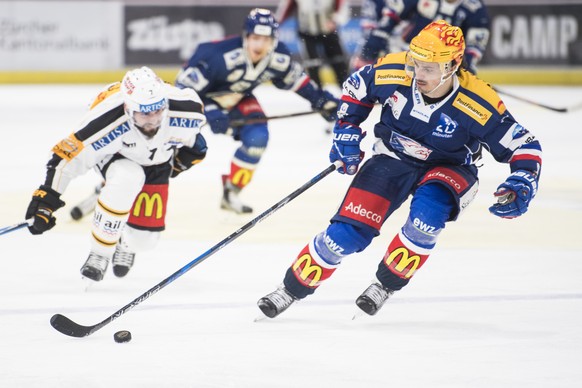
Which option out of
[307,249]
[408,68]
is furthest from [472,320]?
[408,68]

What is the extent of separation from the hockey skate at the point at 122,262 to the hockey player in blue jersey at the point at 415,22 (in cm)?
331

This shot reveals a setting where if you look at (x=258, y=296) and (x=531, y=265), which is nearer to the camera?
(x=258, y=296)

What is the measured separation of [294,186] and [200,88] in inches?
54.7

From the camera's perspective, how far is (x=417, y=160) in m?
4.06

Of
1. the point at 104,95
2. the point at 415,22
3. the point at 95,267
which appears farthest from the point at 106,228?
the point at 415,22

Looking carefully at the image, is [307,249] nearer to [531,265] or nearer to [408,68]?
[408,68]

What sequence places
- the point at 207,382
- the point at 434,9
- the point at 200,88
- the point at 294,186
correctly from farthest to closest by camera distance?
the point at 434,9, the point at 294,186, the point at 200,88, the point at 207,382

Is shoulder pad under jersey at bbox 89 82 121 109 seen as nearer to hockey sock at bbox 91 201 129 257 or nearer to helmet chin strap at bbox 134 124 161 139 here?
helmet chin strap at bbox 134 124 161 139

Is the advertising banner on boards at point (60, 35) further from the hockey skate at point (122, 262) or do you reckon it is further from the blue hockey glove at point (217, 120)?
the hockey skate at point (122, 262)

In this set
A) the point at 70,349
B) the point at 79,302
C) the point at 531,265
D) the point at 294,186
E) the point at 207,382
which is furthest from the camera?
the point at 294,186

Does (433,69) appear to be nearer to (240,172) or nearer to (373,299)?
(373,299)

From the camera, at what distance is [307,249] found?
3947mm

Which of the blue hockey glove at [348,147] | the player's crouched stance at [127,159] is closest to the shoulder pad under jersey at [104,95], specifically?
the player's crouched stance at [127,159]

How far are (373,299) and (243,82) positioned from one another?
2546 millimetres
